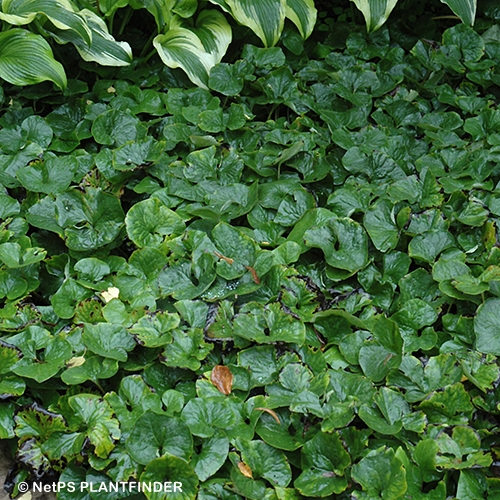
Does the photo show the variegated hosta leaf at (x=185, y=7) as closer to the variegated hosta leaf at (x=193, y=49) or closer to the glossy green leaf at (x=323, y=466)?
the variegated hosta leaf at (x=193, y=49)

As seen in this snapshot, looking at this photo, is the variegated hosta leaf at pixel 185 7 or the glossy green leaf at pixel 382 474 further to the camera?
the variegated hosta leaf at pixel 185 7

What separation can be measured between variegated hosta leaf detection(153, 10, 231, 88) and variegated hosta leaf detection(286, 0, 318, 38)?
0.30m

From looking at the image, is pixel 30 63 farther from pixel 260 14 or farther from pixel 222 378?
pixel 222 378

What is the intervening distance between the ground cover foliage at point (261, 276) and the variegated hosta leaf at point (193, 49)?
0.27 ft

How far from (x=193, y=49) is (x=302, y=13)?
0.53 m

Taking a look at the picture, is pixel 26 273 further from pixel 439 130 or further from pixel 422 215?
pixel 439 130

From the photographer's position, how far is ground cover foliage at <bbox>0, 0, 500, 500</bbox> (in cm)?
179

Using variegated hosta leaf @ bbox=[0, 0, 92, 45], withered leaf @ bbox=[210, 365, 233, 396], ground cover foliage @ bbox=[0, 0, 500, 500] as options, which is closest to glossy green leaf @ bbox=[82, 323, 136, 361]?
ground cover foliage @ bbox=[0, 0, 500, 500]

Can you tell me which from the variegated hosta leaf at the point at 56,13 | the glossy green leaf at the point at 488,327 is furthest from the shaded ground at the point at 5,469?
the variegated hosta leaf at the point at 56,13

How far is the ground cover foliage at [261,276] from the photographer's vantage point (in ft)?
5.87

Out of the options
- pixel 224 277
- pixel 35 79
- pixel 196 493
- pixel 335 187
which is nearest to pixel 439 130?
pixel 335 187

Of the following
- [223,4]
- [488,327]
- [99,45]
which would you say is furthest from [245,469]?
[223,4]

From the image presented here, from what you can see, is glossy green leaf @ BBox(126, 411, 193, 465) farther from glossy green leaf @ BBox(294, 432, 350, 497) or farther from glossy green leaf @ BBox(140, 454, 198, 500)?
glossy green leaf @ BBox(294, 432, 350, 497)

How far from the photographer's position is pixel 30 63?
2.75 metres
